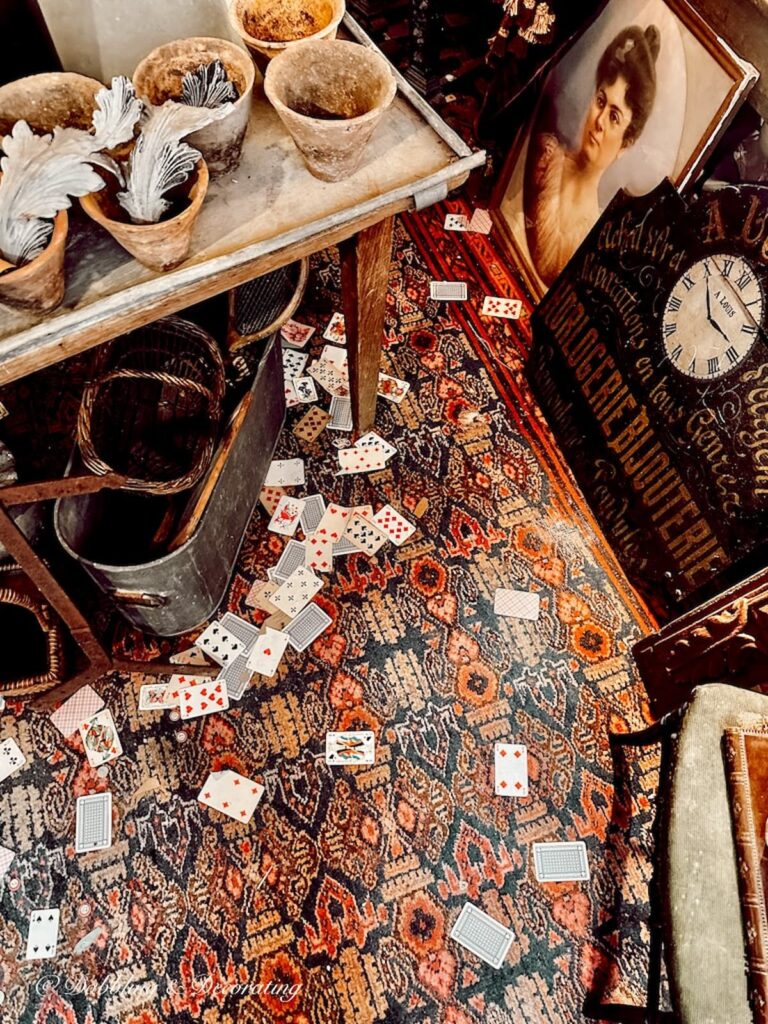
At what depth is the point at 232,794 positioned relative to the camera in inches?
87.6

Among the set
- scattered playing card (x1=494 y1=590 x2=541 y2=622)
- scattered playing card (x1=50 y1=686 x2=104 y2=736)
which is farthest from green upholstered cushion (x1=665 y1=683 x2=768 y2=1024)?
scattered playing card (x1=50 y1=686 x2=104 y2=736)

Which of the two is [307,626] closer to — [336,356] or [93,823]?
[93,823]

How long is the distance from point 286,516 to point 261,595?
0.33 m

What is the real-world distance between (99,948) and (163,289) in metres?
1.81

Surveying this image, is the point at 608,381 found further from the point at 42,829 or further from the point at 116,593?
the point at 42,829

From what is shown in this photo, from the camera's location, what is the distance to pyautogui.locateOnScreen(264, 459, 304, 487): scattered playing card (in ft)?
9.12

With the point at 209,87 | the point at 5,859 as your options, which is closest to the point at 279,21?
the point at 209,87

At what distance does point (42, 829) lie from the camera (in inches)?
85.4

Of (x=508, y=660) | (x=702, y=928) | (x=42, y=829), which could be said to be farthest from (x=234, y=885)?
(x=702, y=928)

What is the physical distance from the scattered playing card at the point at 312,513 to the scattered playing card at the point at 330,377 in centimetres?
51

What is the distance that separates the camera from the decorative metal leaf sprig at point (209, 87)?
1.63 meters

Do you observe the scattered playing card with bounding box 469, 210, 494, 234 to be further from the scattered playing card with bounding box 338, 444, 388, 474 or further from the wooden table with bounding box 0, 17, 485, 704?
the wooden table with bounding box 0, 17, 485, 704

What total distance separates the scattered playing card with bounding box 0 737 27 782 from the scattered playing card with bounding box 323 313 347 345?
199cm

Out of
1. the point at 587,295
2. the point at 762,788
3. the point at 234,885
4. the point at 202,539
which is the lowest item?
the point at 234,885
